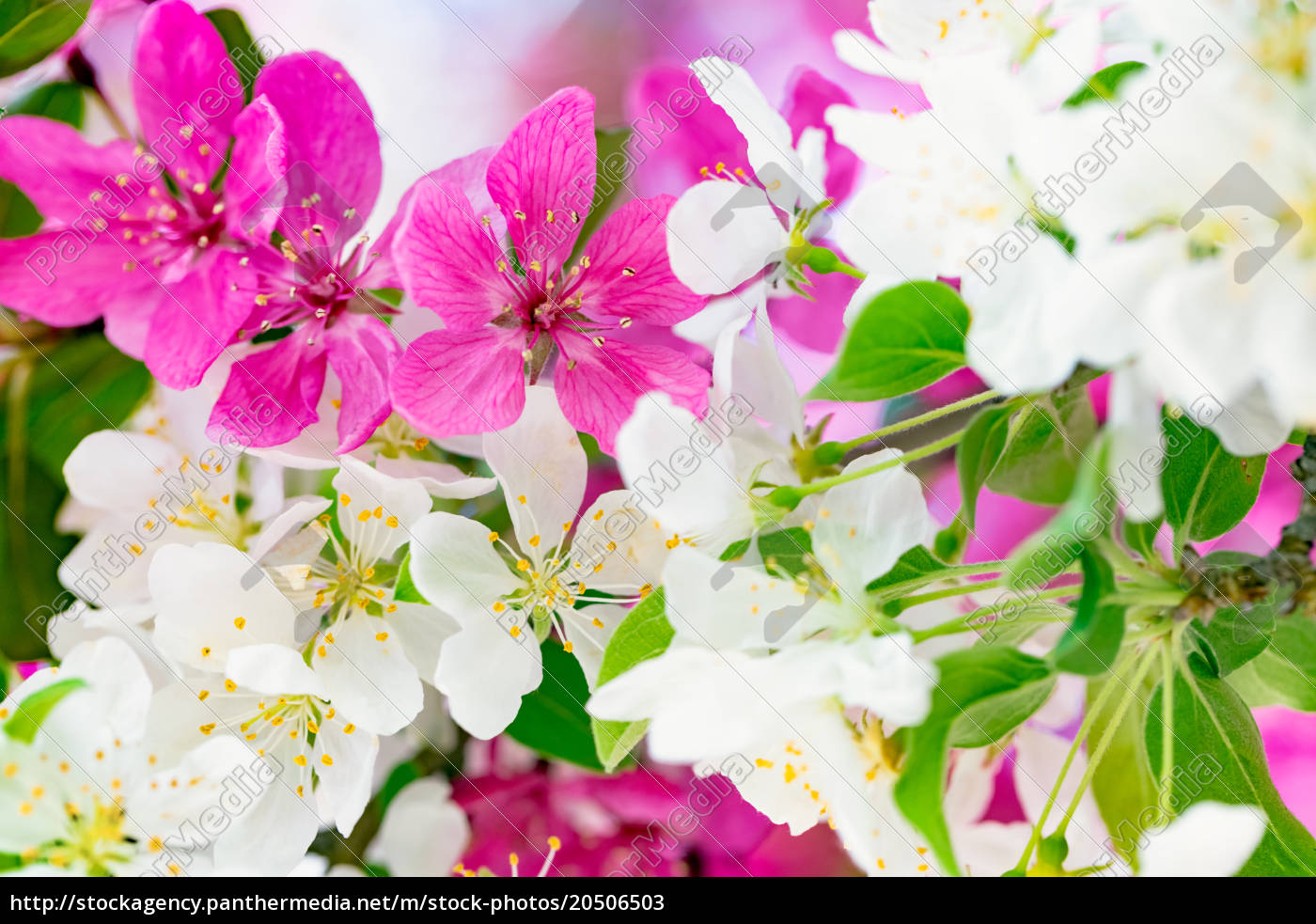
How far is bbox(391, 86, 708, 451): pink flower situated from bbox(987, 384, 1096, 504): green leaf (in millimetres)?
189

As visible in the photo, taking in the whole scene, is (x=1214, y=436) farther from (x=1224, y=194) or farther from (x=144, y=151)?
(x=144, y=151)

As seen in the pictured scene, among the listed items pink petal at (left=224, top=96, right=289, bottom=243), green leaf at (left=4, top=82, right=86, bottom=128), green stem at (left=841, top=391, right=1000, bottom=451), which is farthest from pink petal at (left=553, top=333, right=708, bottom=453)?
green leaf at (left=4, top=82, right=86, bottom=128)

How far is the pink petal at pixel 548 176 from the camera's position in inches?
22.6

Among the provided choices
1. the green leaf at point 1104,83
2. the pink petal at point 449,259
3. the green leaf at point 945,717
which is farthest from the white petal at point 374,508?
the green leaf at point 1104,83

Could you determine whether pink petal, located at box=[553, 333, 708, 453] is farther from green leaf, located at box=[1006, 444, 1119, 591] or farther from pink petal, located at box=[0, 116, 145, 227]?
pink petal, located at box=[0, 116, 145, 227]

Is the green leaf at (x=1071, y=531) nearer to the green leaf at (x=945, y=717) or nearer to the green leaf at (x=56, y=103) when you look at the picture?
the green leaf at (x=945, y=717)

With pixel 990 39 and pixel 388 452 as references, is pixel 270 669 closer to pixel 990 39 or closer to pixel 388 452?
pixel 388 452

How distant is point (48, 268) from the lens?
2.09 ft

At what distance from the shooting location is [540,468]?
625 mm

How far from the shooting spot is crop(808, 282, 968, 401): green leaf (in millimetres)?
500

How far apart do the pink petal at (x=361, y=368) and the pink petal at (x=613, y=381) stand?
0.11 meters

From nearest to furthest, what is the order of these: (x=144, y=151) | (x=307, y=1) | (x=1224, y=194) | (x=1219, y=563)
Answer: (x=1224, y=194), (x=1219, y=563), (x=144, y=151), (x=307, y=1)
